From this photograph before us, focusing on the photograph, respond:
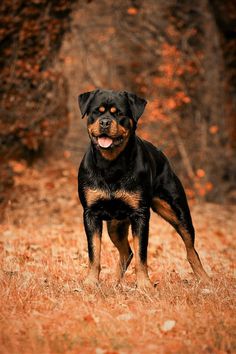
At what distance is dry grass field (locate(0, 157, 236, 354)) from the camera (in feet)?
12.7

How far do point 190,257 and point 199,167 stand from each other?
24.7 feet

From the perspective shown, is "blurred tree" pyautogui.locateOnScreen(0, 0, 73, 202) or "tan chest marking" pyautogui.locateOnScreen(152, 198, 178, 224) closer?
"tan chest marking" pyautogui.locateOnScreen(152, 198, 178, 224)

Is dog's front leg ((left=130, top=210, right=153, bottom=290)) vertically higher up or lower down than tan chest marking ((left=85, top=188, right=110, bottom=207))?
lower down

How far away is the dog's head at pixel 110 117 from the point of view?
5289 millimetres

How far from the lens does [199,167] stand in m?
13.7

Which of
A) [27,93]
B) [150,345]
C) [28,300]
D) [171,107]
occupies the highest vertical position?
[150,345]

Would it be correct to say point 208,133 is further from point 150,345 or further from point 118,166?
point 150,345

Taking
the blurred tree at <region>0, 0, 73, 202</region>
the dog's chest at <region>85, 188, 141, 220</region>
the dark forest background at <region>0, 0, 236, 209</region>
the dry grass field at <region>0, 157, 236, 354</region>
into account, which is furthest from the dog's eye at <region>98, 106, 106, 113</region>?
the dark forest background at <region>0, 0, 236, 209</region>

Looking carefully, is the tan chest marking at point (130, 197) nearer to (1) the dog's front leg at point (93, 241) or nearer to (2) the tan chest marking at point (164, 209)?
(1) the dog's front leg at point (93, 241)

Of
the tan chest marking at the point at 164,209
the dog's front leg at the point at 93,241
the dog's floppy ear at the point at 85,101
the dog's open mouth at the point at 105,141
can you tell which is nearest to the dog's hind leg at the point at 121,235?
the tan chest marking at the point at 164,209

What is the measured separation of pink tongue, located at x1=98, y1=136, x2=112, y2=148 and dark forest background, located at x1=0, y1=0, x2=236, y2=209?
590 centimetres

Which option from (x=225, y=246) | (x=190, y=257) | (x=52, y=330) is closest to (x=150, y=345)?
(x=52, y=330)

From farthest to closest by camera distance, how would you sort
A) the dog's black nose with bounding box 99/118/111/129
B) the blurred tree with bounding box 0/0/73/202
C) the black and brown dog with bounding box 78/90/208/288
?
the blurred tree with bounding box 0/0/73/202, the black and brown dog with bounding box 78/90/208/288, the dog's black nose with bounding box 99/118/111/129

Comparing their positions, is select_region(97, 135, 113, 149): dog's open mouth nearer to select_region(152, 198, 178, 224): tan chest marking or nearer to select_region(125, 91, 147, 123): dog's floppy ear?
select_region(125, 91, 147, 123): dog's floppy ear
